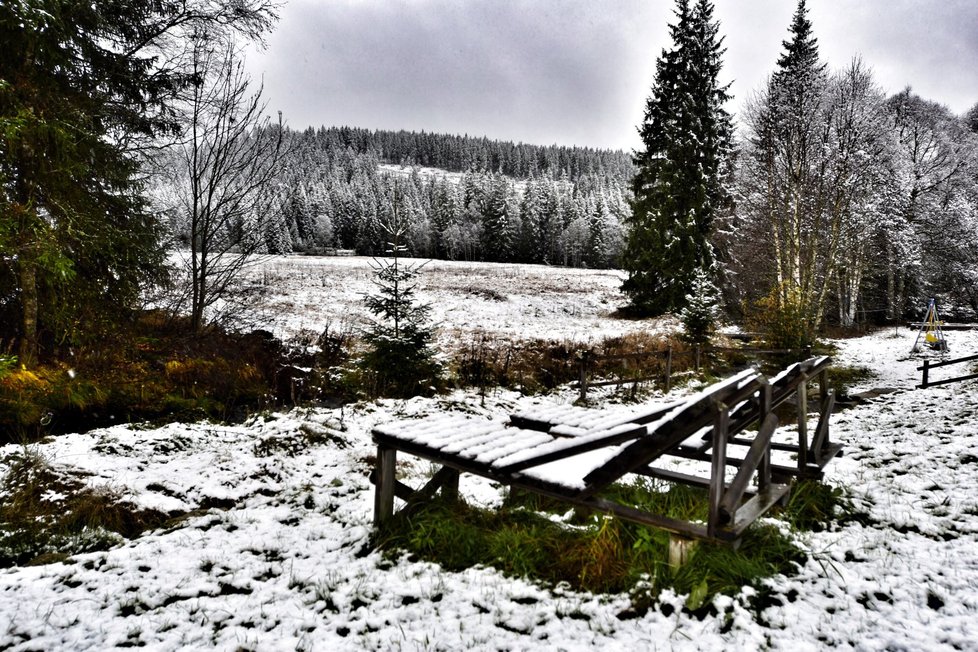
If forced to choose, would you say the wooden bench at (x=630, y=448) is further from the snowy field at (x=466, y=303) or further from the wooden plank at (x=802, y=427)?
the snowy field at (x=466, y=303)

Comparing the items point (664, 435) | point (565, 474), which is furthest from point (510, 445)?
point (664, 435)

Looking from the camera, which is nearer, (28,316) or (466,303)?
(28,316)

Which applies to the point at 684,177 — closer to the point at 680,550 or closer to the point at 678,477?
the point at 678,477

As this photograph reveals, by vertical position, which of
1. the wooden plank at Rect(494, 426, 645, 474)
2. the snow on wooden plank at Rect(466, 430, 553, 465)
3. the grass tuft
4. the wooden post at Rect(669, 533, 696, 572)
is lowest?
the grass tuft

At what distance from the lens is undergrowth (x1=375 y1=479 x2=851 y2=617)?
3.23 m

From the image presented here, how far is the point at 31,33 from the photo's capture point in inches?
255

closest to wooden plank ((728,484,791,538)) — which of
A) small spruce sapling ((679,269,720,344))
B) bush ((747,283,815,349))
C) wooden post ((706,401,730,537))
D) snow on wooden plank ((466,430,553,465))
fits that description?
wooden post ((706,401,730,537))

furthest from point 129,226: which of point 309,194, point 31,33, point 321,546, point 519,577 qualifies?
point 309,194

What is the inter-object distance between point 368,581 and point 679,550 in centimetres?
224

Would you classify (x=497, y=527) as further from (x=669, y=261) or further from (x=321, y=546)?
(x=669, y=261)

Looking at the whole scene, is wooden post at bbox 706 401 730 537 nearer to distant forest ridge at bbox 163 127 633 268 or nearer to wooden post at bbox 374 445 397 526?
wooden post at bbox 374 445 397 526

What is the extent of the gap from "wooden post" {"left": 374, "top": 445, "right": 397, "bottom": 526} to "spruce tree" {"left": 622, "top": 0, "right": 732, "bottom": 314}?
823 inches

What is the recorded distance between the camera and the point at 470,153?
16512 centimetres

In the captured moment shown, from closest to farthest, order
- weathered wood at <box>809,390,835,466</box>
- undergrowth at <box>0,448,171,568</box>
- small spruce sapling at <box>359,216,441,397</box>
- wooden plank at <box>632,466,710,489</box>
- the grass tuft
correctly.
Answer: the grass tuft
undergrowth at <box>0,448,171,568</box>
wooden plank at <box>632,466,710,489</box>
weathered wood at <box>809,390,835,466</box>
small spruce sapling at <box>359,216,441,397</box>
